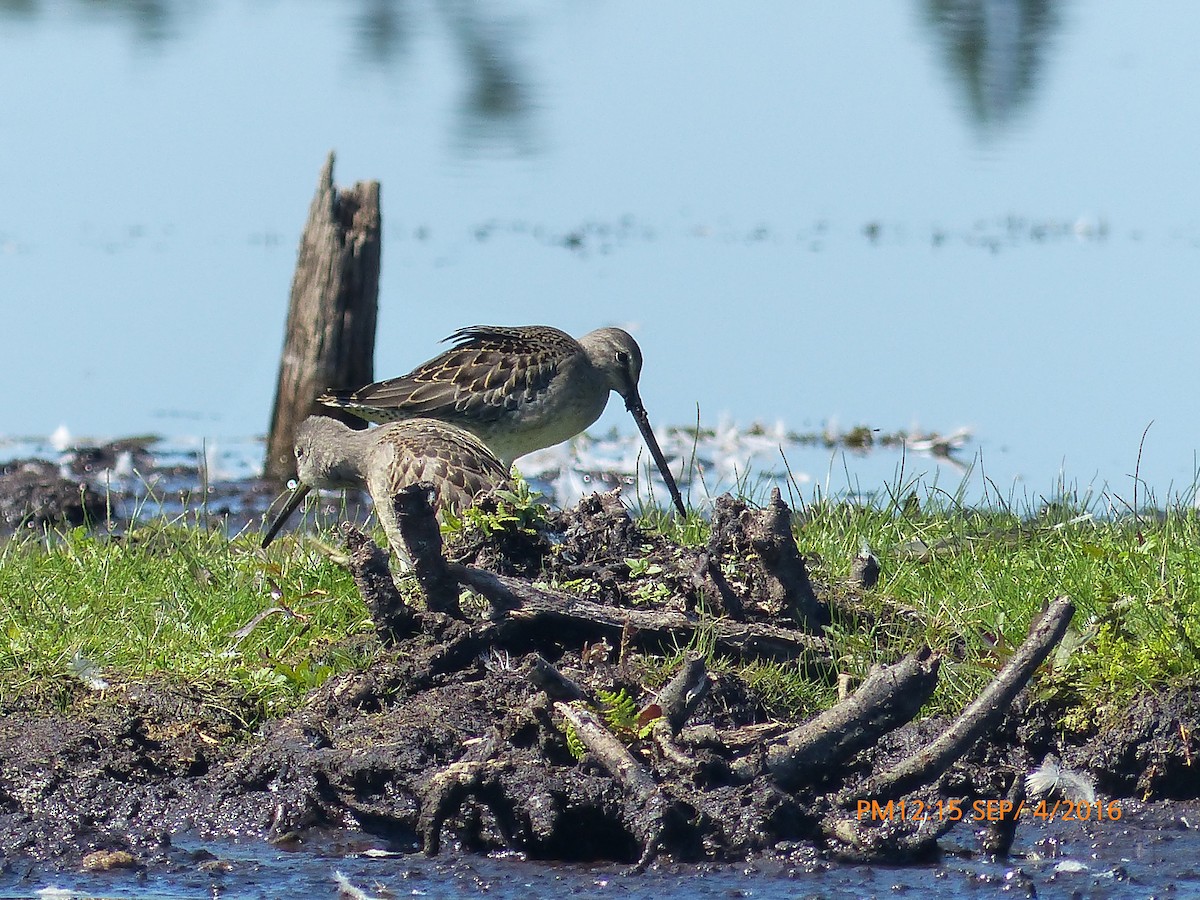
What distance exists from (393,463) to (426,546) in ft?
8.00

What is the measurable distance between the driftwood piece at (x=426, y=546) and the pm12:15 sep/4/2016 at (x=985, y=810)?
1.32 meters

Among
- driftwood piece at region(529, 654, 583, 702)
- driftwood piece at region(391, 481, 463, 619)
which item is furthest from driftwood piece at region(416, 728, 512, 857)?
driftwood piece at region(391, 481, 463, 619)

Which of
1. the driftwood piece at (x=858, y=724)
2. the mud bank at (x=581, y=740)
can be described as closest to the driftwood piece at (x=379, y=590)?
the mud bank at (x=581, y=740)

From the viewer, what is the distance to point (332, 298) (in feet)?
35.1

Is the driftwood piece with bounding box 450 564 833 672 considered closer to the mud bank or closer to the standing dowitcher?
the mud bank

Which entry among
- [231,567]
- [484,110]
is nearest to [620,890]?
[231,567]

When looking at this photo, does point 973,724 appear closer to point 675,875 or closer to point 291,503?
point 675,875

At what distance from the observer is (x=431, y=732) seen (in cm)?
481

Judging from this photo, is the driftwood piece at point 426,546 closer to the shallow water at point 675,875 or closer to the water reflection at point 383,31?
the shallow water at point 675,875

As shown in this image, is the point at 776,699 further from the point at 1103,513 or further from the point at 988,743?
the point at 1103,513

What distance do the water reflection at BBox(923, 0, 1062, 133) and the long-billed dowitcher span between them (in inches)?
684

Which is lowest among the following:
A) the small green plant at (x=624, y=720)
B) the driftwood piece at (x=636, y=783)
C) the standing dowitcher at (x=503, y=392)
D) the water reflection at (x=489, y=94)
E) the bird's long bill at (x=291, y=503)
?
the driftwood piece at (x=636, y=783)

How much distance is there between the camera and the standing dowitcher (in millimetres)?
9117

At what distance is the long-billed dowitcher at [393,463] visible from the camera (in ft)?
22.1
